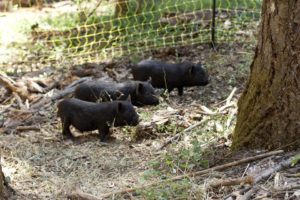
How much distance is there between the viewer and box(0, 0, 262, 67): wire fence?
10258 mm

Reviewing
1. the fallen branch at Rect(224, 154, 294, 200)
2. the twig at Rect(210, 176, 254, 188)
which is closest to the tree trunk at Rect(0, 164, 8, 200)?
the twig at Rect(210, 176, 254, 188)

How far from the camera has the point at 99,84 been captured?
7742 mm

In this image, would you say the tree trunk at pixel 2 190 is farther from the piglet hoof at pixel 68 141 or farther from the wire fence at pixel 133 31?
the wire fence at pixel 133 31

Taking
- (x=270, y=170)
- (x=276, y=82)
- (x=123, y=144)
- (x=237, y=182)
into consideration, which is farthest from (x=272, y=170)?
(x=123, y=144)

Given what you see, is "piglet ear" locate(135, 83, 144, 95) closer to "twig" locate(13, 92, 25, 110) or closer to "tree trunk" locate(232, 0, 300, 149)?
"twig" locate(13, 92, 25, 110)

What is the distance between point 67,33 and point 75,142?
5.80 metres

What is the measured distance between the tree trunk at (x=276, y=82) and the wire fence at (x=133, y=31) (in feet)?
19.0

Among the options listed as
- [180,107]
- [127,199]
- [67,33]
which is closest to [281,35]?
[127,199]

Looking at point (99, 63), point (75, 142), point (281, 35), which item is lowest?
point (75, 142)

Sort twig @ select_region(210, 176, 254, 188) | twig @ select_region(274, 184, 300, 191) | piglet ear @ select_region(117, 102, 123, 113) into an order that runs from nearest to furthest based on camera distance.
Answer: twig @ select_region(274, 184, 300, 191) < twig @ select_region(210, 176, 254, 188) < piglet ear @ select_region(117, 102, 123, 113)

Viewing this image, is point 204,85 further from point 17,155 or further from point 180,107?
point 17,155

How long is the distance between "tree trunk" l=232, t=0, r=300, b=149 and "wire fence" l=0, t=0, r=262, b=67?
19.0ft

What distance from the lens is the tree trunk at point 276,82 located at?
382 cm

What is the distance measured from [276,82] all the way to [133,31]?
7501 mm
